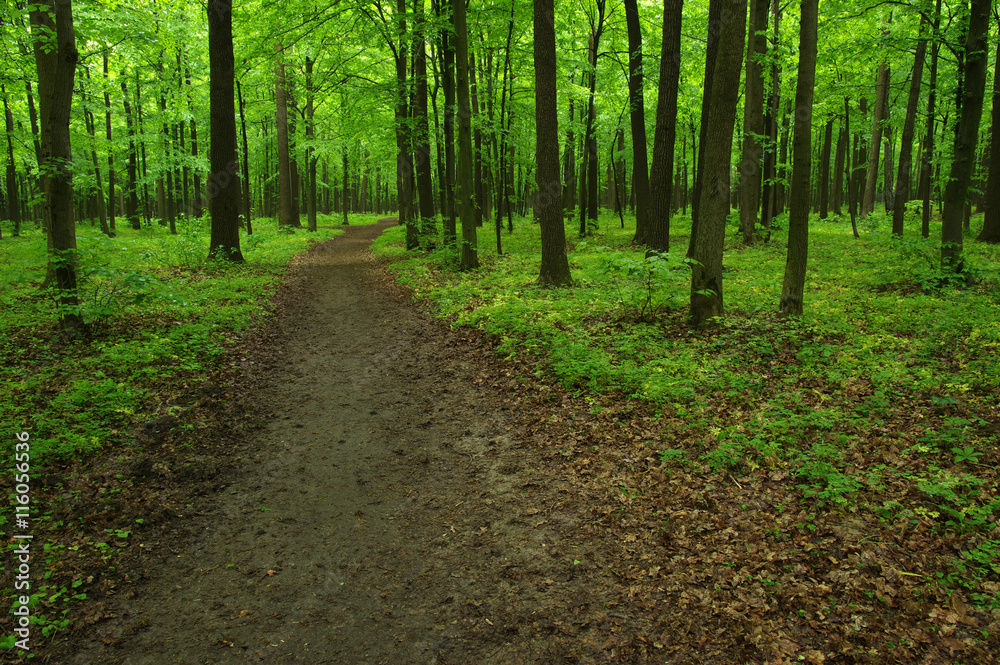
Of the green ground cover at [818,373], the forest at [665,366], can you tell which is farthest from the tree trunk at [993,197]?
the green ground cover at [818,373]

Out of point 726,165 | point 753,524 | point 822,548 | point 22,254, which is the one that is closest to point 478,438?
point 753,524

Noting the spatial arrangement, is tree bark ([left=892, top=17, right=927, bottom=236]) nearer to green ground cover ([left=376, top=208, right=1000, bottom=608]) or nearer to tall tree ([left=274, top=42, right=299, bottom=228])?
green ground cover ([left=376, top=208, right=1000, bottom=608])

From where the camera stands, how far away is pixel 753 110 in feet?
51.4

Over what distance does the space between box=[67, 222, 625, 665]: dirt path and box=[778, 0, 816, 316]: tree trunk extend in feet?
17.4

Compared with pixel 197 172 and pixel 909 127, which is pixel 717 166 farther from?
pixel 197 172

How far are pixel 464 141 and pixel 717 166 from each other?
801 centimetres

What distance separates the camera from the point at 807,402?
556cm

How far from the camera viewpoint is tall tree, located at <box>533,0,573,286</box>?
1098 cm

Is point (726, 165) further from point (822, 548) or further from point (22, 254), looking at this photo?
point (22, 254)

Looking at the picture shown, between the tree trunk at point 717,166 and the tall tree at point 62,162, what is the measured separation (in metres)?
9.40

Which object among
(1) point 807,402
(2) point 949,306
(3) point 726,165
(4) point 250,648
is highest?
(3) point 726,165

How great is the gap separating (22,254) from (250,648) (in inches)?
817

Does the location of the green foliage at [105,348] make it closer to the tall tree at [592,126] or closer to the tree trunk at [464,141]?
the tree trunk at [464,141]

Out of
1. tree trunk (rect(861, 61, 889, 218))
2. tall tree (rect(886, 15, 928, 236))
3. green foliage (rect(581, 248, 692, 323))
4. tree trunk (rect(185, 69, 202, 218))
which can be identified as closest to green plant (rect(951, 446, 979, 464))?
green foliage (rect(581, 248, 692, 323))
